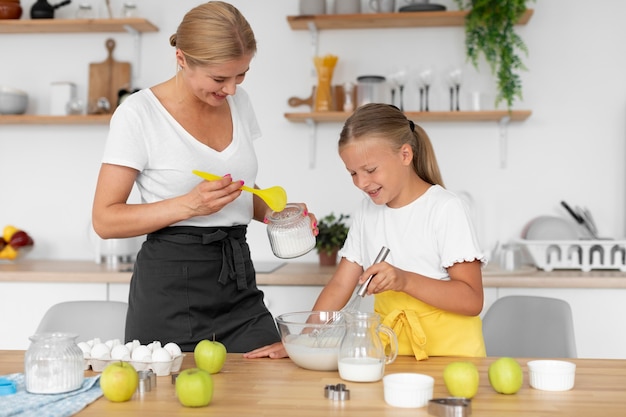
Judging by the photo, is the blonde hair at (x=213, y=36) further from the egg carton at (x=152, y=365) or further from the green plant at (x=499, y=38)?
the green plant at (x=499, y=38)

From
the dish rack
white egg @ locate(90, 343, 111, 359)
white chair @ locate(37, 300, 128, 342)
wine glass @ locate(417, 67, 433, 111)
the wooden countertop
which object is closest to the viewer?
white egg @ locate(90, 343, 111, 359)

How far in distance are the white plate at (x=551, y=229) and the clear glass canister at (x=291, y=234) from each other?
165 centimetres

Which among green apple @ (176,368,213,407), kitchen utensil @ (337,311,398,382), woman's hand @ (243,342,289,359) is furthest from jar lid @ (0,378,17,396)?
kitchen utensil @ (337,311,398,382)

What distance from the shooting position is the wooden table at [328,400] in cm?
126

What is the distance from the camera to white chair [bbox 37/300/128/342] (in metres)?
2.25

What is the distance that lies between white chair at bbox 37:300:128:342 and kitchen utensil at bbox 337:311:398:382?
1014 mm

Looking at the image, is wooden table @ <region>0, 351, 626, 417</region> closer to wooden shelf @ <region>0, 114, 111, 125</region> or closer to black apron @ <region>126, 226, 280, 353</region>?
black apron @ <region>126, 226, 280, 353</region>

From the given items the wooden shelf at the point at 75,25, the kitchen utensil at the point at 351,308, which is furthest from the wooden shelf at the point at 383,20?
the kitchen utensil at the point at 351,308

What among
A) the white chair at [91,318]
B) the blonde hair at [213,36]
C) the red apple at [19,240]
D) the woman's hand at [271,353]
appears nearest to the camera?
the woman's hand at [271,353]

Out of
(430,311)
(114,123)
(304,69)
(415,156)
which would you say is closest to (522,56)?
(304,69)

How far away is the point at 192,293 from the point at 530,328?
1.04m

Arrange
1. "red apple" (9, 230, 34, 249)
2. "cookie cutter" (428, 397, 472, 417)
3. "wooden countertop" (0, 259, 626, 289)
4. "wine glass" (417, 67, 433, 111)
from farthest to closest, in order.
Answer: "red apple" (9, 230, 34, 249)
"wine glass" (417, 67, 433, 111)
"wooden countertop" (0, 259, 626, 289)
"cookie cutter" (428, 397, 472, 417)

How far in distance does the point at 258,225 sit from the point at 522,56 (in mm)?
1431

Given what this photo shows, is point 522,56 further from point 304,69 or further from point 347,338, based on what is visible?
point 347,338
